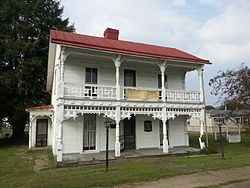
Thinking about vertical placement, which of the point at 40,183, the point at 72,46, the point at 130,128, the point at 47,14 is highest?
the point at 47,14

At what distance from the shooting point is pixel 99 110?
492 inches

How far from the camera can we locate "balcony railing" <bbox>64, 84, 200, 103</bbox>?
40.0 ft

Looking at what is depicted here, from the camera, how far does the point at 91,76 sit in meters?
14.5

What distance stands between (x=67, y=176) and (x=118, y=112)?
210 inches

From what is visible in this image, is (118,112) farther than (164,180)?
Yes

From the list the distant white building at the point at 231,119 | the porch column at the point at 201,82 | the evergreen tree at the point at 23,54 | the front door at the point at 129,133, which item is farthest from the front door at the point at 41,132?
the distant white building at the point at 231,119

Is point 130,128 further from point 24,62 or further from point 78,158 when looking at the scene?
point 24,62

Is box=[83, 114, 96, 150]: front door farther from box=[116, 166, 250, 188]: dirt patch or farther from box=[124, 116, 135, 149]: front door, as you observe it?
box=[116, 166, 250, 188]: dirt patch

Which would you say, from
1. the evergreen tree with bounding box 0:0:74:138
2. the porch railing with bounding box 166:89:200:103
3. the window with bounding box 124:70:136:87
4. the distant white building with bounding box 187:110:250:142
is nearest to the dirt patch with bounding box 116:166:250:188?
the distant white building with bounding box 187:110:250:142

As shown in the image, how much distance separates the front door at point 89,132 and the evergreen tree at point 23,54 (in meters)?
11.1

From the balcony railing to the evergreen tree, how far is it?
466 inches

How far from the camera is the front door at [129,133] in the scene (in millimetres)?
15125

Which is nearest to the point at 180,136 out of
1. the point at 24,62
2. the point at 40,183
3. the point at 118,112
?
the point at 118,112

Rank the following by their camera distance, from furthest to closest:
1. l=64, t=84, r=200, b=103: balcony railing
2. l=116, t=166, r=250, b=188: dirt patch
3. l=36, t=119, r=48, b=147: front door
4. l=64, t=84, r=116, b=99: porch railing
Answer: l=36, t=119, r=48, b=147: front door
l=64, t=84, r=200, b=103: balcony railing
l=64, t=84, r=116, b=99: porch railing
l=116, t=166, r=250, b=188: dirt patch
